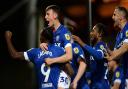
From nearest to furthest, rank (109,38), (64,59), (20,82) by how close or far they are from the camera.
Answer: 1. (64,59)
2. (109,38)
3. (20,82)

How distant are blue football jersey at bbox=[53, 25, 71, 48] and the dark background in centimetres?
226

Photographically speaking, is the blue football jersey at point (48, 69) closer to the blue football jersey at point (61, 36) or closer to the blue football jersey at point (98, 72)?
the blue football jersey at point (61, 36)

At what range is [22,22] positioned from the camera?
9.59m

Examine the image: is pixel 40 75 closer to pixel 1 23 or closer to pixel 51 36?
pixel 51 36

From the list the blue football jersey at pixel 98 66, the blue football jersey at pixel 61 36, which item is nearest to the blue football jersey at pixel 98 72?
the blue football jersey at pixel 98 66

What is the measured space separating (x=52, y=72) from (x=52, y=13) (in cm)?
63

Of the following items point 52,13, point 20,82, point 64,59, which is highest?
point 52,13

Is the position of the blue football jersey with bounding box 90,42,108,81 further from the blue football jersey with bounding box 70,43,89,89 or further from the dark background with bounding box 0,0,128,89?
the dark background with bounding box 0,0,128,89

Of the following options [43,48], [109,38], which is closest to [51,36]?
[43,48]

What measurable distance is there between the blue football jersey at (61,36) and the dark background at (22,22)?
2.26 metres

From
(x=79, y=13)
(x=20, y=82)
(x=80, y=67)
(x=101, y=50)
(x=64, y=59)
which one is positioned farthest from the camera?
(x=20, y=82)

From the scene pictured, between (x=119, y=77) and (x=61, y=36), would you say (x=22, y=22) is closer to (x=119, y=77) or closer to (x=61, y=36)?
(x=119, y=77)

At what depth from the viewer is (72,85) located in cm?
557

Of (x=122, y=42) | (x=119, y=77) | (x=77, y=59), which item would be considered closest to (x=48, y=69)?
(x=77, y=59)
